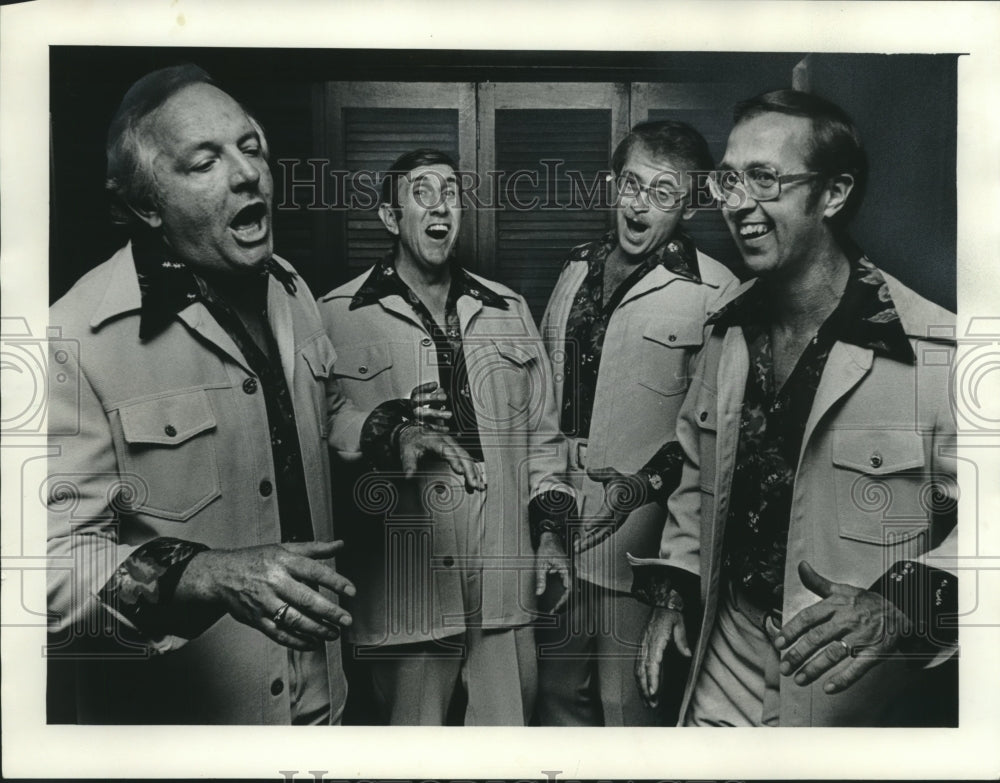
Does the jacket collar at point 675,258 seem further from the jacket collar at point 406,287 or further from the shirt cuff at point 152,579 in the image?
the shirt cuff at point 152,579

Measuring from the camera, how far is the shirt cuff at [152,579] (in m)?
3.51

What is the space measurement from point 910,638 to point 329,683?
6.49ft

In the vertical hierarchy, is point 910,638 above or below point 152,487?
below

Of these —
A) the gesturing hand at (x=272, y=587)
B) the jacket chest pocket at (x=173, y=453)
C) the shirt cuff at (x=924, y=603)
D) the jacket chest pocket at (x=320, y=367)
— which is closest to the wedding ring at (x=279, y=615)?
the gesturing hand at (x=272, y=587)

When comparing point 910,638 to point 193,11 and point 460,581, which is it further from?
point 193,11

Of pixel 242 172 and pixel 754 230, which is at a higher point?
pixel 242 172

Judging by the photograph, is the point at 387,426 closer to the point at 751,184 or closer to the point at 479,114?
the point at 479,114

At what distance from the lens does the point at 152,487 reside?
3.52 meters

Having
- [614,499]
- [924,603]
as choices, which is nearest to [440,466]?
[614,499]

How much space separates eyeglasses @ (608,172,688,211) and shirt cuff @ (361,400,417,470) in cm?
103

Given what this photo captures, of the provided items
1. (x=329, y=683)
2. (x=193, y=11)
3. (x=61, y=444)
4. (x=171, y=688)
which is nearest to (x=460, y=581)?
(x=329, y=683)

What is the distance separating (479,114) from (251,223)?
0.85 metres

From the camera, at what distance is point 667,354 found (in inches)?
140

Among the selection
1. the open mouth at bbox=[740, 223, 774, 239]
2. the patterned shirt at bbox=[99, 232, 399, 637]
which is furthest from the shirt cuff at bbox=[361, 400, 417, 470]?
the open mouth at bbox=[740, 223, 774, 239]
